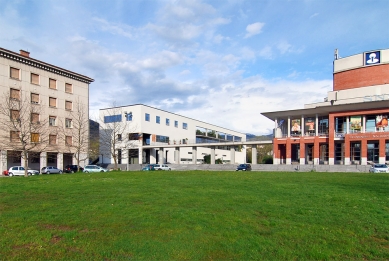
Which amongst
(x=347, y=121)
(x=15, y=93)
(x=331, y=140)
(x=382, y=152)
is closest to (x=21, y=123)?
(x=15, y=93)

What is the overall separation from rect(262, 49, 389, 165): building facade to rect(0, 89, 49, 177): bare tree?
4588 centimetres

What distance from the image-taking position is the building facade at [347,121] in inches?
2025

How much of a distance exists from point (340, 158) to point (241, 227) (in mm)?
55795

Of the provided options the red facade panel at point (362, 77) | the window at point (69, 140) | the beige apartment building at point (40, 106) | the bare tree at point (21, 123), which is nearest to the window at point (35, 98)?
the beige apartment building at point (40, 106)

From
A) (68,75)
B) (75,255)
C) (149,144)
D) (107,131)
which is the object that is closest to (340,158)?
(149,144)

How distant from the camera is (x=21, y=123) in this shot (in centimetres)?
4216

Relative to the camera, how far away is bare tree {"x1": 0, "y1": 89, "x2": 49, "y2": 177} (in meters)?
40.2

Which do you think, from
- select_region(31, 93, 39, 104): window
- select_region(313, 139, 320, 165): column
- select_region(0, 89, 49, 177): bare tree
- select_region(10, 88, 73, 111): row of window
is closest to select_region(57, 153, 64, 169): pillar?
select_region(0, 89, 49, 177): bare tree

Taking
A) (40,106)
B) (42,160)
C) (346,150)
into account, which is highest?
(40,106)

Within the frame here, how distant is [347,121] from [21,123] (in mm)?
55951

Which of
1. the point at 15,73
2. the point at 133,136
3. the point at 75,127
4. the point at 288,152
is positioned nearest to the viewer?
the point at 15,73

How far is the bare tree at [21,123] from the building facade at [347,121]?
45.9m

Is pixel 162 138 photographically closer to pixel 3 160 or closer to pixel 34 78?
pixel 34 78

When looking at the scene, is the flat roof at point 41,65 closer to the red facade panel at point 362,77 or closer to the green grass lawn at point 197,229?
the green grass lawn at point 197,229
